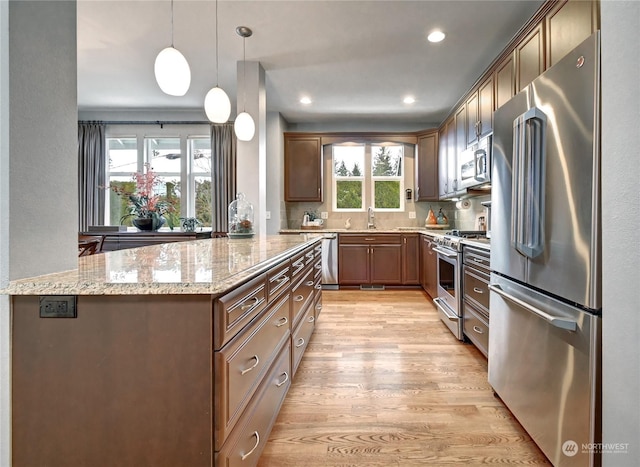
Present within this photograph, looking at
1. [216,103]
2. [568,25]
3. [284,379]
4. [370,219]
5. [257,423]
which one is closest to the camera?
[257,423]

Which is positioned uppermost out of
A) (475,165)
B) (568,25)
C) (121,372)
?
(568,25)

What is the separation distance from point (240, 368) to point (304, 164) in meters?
4.55

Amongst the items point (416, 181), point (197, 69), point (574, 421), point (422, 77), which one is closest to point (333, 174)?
point (416, 181)

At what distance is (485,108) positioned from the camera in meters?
3.27

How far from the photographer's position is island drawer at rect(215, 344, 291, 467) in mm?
1020

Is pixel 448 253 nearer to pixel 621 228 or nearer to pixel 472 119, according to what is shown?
pixel 472 119

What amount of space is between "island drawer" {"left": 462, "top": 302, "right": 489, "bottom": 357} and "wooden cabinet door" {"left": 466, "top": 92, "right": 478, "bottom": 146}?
6.18 ft

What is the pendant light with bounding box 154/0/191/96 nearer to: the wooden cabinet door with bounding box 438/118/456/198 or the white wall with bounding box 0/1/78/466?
the white wall with bounding box 0/1/78/466

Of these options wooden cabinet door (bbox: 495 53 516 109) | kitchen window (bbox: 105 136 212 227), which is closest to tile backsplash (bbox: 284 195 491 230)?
kitchen window (bbox: 105 136 212 227)

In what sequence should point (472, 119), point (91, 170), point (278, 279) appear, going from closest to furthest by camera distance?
point (278, 279), point (472, 119), point (91, 170)

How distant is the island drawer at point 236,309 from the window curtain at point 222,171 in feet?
13.5

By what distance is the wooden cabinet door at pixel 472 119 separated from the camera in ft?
11.6

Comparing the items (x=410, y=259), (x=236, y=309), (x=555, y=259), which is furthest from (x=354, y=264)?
(x=236, y=309)

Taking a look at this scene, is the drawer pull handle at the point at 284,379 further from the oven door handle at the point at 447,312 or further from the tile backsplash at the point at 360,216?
the tile backsplash at the point at 360,216
